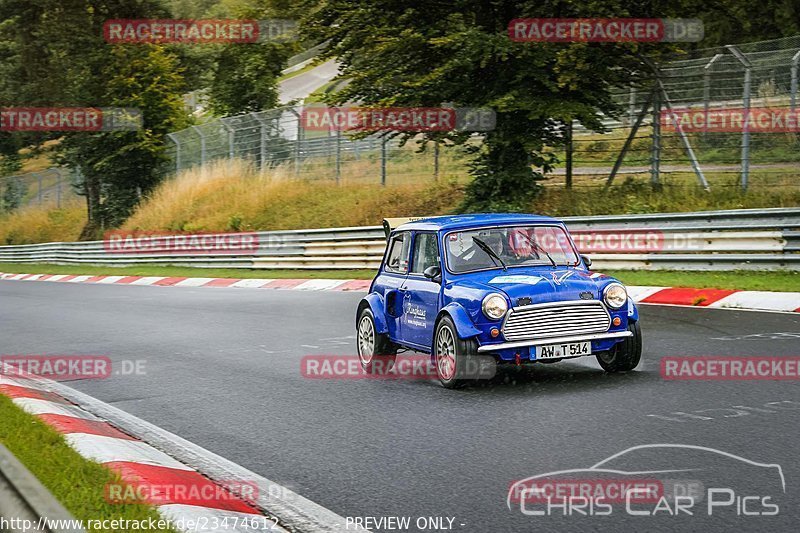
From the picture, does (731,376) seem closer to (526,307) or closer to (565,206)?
(526,307)

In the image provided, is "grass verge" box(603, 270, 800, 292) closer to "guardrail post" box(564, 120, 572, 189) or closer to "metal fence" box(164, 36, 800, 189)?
"metal fence" box(164, 36, 800, 189)

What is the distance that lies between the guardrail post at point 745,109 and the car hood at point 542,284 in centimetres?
1124

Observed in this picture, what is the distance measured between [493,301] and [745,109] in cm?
1245

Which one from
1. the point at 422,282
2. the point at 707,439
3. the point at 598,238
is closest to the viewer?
the point at 707,439

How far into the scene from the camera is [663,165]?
21.3 meters

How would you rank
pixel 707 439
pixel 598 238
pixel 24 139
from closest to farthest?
pixel 707 439 < pixel 598 238 < pixel 24 139

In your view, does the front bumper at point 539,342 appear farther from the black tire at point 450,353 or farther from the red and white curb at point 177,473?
the red and white curb at point 177,473

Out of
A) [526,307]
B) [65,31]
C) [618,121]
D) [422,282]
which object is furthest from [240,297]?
[65,31]

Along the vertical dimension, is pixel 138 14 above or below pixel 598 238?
above

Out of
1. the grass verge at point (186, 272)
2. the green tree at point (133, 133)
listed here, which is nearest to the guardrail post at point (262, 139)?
the grass verge at point (186, 272)

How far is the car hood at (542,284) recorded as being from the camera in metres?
8.76

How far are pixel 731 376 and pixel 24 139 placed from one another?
1915 inches

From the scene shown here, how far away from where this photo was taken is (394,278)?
10406 mm

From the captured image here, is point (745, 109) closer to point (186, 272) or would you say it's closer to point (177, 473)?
point (177, 473)
